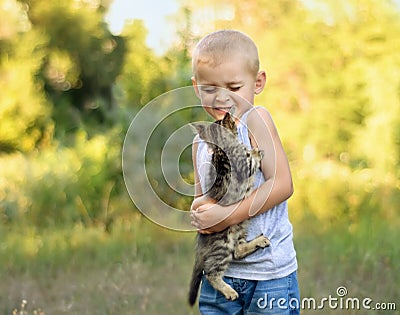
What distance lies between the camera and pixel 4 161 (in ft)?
24.5

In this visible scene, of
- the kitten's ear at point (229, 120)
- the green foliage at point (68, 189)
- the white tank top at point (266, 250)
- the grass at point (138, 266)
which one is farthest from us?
the green foliage at point (68, 189)

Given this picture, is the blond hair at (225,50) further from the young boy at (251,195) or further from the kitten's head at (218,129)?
the kitten's head at (218,129)

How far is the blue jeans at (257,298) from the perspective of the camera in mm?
2066

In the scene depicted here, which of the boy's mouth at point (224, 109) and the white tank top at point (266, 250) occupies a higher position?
the boy's mouth at point (224, 109)

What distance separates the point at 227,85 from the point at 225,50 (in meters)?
0.10

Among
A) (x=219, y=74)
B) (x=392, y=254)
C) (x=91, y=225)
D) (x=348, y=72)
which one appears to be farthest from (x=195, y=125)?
(x=348, y=72)

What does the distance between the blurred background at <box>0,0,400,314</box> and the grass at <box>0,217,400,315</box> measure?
0.01m

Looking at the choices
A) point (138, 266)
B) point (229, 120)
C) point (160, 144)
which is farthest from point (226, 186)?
point (160, 144)

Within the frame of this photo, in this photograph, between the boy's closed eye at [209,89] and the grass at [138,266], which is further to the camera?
the grass at [138,266]

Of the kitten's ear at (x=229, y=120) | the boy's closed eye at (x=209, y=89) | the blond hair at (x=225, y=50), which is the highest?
the blond hair at (x=225, y=50)

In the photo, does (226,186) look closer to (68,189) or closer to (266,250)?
(266,250)

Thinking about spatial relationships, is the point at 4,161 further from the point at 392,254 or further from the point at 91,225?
the point at 392,254

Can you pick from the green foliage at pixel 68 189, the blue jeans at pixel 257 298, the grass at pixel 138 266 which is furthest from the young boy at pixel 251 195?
the green foliage at pixel 68 189

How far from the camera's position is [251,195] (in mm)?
1982
